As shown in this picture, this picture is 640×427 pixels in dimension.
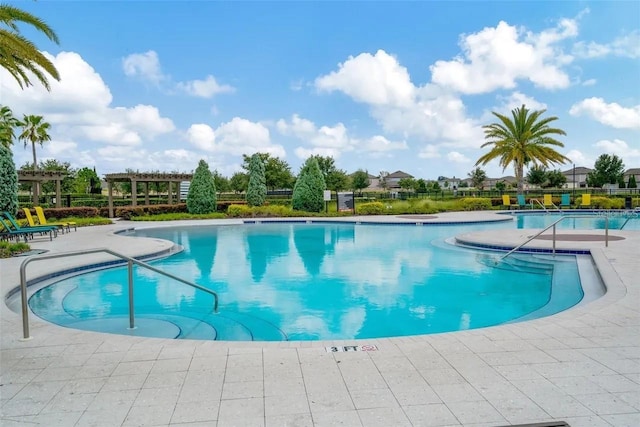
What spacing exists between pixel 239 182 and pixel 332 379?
55362 millimetres

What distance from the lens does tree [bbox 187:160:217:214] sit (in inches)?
1007

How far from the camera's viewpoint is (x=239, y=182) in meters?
57.7

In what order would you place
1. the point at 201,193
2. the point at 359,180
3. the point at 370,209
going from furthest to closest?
the point at 359,180 < the point at 370,209 < the point at 201,193

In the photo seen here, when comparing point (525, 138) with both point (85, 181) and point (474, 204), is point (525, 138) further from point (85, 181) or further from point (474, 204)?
point (85, 181)

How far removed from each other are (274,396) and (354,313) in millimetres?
3995

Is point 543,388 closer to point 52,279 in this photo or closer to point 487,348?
point 487,348

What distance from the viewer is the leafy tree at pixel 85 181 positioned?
50.1 metres

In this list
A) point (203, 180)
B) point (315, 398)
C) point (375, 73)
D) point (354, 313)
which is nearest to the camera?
point (315, 398)

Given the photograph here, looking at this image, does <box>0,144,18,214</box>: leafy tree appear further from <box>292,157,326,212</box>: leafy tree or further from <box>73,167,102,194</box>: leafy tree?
<box>73,167,102,194</box>: leafy tree

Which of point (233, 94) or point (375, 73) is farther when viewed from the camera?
point (233, 94)

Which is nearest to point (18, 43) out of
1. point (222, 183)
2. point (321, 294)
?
point (321, 294)

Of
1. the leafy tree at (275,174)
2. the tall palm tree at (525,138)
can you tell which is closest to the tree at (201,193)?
the tall palm tree at (525,138)

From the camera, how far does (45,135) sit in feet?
130

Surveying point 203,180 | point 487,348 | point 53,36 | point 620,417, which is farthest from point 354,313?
point 203,180
